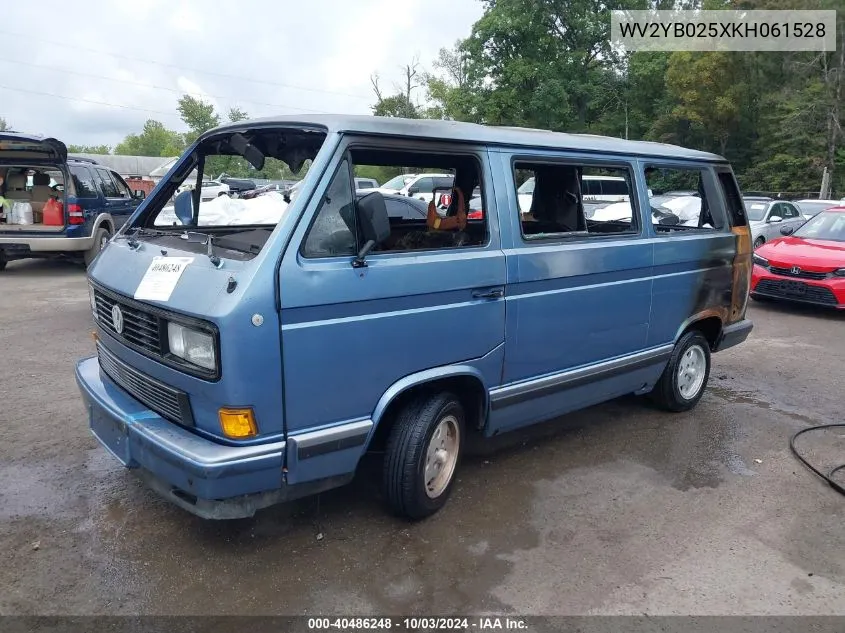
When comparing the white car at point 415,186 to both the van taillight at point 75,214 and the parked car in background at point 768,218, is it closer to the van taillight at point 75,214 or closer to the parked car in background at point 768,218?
the van taillight at point 75,214

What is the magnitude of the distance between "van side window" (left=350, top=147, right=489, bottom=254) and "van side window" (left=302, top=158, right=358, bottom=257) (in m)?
0.19

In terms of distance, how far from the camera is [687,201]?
6176 mm

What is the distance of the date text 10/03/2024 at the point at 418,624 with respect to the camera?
2.73 metres

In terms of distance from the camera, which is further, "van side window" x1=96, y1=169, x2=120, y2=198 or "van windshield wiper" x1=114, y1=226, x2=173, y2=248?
"van side window" x1=96, y1=169, x2=120, y2=198

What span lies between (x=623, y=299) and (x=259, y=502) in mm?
2724

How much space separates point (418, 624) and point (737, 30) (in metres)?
33.4

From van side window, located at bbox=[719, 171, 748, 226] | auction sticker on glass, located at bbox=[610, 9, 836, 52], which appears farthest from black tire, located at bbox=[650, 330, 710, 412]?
auction sticker on glass, located at bbox=[610, 9, 836, 52]

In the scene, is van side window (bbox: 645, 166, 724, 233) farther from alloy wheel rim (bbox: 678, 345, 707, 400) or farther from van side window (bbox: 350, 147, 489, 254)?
van side window (bbox: 350, 147, 489, 254)

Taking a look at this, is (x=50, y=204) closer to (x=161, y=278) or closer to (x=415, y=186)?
(x=161, y=278)

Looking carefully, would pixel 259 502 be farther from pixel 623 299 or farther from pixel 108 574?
pixel 623 299

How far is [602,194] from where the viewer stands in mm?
6730

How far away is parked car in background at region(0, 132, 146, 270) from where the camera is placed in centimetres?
1024

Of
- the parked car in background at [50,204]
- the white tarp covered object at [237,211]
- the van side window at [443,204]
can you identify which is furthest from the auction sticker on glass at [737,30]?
the white tarp covered object at [237,211]

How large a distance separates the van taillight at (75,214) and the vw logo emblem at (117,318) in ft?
27.3
